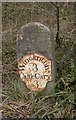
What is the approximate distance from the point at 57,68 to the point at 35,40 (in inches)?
23.9

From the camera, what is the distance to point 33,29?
3059mm

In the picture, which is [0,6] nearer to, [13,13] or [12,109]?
[13,13]

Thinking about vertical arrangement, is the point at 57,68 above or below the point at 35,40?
below

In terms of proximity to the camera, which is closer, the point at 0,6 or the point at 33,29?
the point at 33,29

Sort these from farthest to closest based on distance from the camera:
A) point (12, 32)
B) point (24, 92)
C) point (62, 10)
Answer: point (62, 10)
point (12, 32)
point (24, 92)

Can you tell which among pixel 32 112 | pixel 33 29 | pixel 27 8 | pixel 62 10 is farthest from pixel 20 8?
pixel 32 112

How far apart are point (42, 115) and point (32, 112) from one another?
11cm

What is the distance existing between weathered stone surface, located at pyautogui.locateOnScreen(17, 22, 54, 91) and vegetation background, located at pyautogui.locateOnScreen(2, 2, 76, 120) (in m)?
0.33

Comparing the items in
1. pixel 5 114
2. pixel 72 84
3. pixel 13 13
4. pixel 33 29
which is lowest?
pixel 5 114

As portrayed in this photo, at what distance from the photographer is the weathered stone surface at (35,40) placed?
120 inches

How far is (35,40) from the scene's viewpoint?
3.10 metres

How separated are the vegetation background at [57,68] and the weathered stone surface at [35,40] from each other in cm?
33

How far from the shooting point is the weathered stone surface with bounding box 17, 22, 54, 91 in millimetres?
3051

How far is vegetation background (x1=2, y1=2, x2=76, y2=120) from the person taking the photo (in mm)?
3020
